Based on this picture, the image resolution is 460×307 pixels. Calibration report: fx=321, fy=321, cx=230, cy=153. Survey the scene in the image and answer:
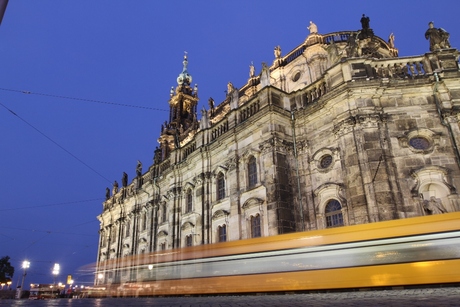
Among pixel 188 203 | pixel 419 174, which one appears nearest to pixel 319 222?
pixel 419 174

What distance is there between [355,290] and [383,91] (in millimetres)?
11270

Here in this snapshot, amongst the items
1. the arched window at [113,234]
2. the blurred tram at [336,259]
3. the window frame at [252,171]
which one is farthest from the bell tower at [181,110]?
the blurred tram at [336,259]

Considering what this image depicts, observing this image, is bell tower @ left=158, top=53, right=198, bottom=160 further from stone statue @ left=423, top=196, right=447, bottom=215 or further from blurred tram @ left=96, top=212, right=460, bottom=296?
stone statue @ left=423, top=196, right=447, bottom=215

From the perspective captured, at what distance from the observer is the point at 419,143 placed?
1625 cm

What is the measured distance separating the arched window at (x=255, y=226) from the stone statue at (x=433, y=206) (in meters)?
8.60

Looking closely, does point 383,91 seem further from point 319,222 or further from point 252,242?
point 252,242

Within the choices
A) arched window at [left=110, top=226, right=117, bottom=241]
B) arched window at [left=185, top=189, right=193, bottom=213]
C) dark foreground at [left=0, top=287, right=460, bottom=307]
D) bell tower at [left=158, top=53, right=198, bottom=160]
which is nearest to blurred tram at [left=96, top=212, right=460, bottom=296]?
dark foreground at [left=0, top=287, right=460, bottom=307]

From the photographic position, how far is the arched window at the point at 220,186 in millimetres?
22967

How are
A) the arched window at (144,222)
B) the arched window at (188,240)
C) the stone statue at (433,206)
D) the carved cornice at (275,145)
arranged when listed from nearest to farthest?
the stone statue at (433,206) → the carved cornice at (275,145) → the arched window at (188,240) → the arched window at (144,222)

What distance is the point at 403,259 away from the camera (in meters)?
9.42

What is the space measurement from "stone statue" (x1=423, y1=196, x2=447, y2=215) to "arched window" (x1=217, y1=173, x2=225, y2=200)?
486 inches

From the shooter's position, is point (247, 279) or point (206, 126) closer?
point (247, 279)

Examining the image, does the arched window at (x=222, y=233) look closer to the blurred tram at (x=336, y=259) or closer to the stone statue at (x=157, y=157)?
the blurred tram at (x=336, y=259)

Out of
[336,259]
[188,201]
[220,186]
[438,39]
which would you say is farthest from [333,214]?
[188,201]
